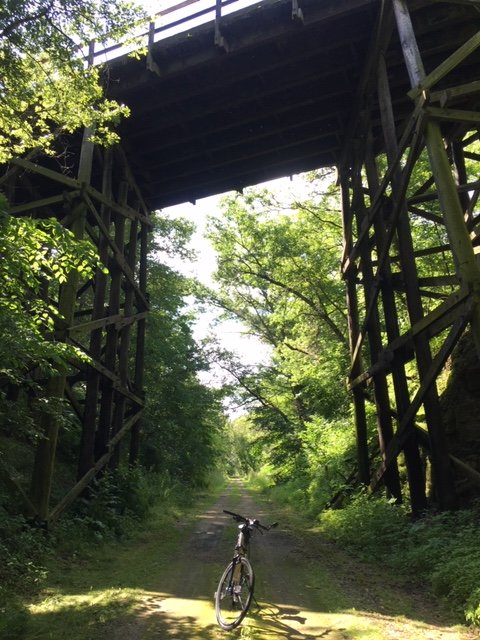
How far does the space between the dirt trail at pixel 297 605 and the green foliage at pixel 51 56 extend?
5901 mm

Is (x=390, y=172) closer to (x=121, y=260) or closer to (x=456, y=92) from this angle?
(x=456, y=92)

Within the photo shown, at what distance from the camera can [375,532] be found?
7727 mm

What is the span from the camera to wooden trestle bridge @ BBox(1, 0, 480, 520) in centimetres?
721

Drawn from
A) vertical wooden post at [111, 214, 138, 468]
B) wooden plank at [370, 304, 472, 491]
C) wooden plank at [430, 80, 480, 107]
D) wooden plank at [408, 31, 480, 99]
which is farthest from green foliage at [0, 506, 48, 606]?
wooden plank at [430, 80, 480, 107]

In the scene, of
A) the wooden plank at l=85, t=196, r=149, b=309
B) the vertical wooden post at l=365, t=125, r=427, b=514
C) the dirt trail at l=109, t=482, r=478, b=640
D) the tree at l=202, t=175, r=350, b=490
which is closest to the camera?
the dirt trail at l=109, t=482, r=478, b=640

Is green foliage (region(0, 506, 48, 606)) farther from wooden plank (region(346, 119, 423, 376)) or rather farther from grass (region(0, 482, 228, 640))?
wooden plank (region(346, 119, 423, 376))

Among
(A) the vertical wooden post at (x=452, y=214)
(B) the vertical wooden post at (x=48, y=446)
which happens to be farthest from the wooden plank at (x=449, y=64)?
(B) the vertical wooden post at (x=48, y=446)

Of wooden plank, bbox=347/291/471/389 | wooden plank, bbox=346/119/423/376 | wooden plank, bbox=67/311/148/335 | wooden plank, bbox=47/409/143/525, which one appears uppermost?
wooden plank, bbox=346/119/423/376

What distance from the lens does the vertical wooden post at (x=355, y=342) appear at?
1059 centimetres

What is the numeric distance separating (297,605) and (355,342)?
7364 millimetres

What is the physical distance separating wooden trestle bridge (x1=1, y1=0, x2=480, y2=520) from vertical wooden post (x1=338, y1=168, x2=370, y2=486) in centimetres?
4

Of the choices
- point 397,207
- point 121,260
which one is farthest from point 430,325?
point 121,260

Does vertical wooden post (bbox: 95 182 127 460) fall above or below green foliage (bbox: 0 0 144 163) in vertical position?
below

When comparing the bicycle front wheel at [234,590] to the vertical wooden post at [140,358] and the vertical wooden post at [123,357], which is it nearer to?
the vertical wooden post at [123,357]
